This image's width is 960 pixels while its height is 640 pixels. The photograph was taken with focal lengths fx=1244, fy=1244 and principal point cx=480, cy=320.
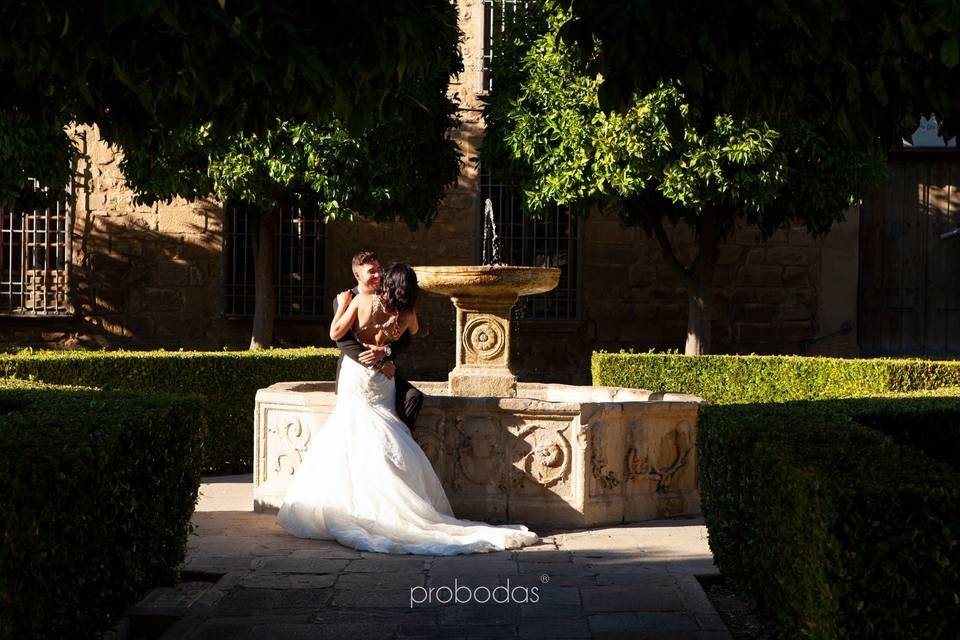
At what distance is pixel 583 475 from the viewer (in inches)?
295

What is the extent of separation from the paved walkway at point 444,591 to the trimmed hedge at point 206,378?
10.1ft

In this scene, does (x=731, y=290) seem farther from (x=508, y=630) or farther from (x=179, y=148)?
(x=508, y=630)

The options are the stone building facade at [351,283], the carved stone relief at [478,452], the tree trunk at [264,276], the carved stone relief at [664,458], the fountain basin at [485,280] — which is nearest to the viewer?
the carved stone relief at [478,452]

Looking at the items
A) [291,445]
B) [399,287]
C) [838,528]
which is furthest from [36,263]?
[838,528]

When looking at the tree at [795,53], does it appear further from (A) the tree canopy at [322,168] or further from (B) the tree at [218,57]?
(A) the tree canopy at [322,168]

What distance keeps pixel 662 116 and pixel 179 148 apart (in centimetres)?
540

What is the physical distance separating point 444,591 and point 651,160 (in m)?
8.43

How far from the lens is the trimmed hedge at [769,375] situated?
34.1 feet

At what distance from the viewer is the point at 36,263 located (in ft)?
56.9

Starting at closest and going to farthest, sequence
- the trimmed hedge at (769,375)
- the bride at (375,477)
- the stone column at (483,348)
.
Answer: the bride at (375,477) → the stone column at (483,348) → the trimmed hedge at (769,375)

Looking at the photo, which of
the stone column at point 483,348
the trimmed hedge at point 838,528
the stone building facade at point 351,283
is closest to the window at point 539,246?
the stone building facade at point 351,283

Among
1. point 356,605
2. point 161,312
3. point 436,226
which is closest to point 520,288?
point 356,605

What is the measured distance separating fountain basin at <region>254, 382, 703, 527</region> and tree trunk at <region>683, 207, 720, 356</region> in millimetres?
6542

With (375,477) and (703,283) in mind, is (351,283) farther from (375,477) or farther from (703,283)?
(375,477)
